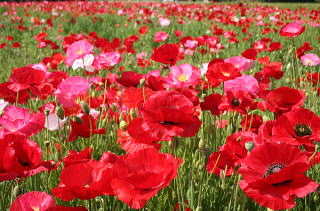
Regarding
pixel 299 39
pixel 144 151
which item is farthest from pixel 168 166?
pixel 299 39

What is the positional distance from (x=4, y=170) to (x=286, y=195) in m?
0.69

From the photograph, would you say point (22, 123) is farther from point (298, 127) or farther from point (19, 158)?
point (298, 127)

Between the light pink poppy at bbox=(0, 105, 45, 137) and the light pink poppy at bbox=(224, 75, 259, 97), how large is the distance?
72 centimetres

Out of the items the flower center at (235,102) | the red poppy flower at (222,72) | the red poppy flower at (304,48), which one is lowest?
the red poppy flower at (304,48)

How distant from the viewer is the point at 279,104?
3.86ft

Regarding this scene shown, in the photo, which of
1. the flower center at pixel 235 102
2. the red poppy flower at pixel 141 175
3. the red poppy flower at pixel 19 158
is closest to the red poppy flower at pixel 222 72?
the flower center at pixel 235 102

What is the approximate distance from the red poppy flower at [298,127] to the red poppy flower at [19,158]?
0.65 metres

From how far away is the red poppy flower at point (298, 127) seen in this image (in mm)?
921

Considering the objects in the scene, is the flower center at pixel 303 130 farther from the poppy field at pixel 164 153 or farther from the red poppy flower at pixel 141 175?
the red poppy flower at pixel 141 175

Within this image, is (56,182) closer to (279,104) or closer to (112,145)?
(112,145)

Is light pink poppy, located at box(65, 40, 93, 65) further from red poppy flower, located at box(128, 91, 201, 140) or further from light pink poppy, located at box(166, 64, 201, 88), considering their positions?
red poppy flower, located at box(128, 91, 201, 140)

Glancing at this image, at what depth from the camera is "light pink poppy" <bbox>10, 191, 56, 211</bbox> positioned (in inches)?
29.9

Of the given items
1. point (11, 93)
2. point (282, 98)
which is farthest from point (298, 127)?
point (11, 93)

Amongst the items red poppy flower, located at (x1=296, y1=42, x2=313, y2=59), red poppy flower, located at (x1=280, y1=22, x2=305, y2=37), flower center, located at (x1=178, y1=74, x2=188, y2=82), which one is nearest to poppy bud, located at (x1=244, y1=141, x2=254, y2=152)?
flower center, located at (x1=178, y1=74, x2=188, y2=82)
